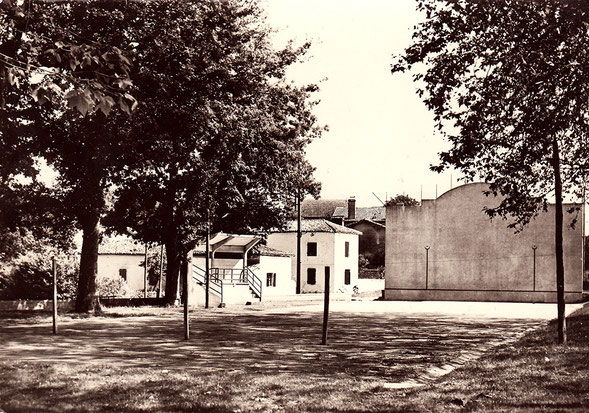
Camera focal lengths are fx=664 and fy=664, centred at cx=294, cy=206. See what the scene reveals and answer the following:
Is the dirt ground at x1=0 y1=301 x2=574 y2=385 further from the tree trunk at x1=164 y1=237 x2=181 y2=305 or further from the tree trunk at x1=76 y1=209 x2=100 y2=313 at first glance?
the tree trunk at x1=164 y1=237 x2=181 y2=305

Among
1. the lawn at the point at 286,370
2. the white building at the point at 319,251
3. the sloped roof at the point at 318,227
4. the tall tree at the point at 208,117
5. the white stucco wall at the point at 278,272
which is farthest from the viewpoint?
the sloped roof at the point at 318,227

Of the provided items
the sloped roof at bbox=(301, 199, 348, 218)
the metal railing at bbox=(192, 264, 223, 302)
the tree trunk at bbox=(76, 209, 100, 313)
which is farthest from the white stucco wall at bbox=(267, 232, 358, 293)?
the tree trunk at bbox=(76, 209, 100, 313)

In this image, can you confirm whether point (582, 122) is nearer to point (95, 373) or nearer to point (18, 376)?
point (95, 373)

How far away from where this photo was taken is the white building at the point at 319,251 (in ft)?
224

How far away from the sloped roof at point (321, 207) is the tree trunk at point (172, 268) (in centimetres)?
5953

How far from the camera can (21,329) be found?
1875cm

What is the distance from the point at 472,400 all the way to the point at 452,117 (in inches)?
333

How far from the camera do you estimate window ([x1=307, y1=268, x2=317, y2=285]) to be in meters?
68.2

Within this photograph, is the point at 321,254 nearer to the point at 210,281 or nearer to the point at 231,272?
the point at 231,272

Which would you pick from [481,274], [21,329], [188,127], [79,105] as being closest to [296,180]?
[188,127]

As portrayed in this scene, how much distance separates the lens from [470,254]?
4259 centimetres

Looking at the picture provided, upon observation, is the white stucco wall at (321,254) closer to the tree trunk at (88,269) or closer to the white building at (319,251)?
the white building at (319,251)

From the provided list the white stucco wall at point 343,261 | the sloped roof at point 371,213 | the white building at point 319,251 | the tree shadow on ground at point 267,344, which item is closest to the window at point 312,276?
the white building at point 319,251

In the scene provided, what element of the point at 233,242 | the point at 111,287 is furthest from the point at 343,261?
the point at 233,242
